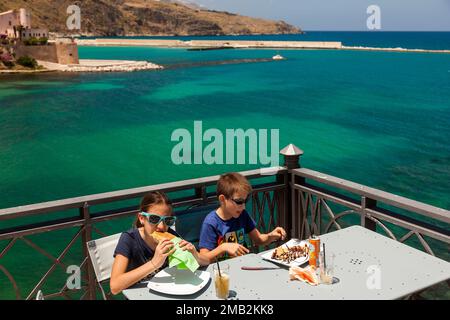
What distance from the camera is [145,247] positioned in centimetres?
342

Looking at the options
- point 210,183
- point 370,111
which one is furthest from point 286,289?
point 370,111

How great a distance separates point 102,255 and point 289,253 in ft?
4.64

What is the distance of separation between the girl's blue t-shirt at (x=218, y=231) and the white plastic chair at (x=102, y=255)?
0.71 meters

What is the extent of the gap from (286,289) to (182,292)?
67 cm

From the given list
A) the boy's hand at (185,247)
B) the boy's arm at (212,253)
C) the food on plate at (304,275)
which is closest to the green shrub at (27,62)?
the boy's arm at (212,253)

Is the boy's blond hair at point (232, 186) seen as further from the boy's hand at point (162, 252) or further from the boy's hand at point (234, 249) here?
the boy's hand at point (162, 252)

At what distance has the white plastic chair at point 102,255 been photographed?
3578 mm

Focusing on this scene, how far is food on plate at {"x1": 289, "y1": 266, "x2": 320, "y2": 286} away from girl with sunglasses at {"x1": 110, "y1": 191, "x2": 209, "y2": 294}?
638 mm

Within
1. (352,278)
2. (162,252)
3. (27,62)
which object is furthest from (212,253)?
(27,62)

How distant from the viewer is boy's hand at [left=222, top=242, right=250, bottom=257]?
378cm

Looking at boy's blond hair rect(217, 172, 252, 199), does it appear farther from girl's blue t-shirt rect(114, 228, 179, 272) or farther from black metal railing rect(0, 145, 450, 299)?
girl's blue t-shirt rect(114, 228, 179, 272)

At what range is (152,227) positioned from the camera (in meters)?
3.29

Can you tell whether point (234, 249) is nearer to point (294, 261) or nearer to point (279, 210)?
point (294, 261)

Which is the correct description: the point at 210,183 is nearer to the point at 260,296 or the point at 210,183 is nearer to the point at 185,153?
the point at 260,296
